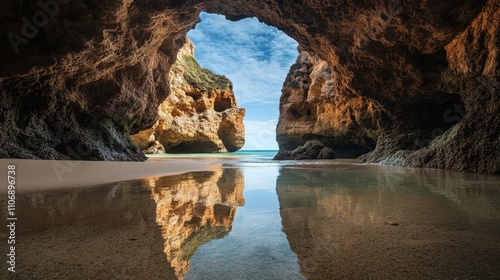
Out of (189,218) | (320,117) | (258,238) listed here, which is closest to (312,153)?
(320,117)

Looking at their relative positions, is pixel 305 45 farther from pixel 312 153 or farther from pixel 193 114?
pixel 193 114

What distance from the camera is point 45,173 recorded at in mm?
3834

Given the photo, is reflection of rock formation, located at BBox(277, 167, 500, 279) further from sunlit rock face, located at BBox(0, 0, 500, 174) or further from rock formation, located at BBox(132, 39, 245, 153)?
rock formation, located at BBox(132, 39, 245, 153)

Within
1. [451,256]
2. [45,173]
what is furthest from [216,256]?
[45,173]

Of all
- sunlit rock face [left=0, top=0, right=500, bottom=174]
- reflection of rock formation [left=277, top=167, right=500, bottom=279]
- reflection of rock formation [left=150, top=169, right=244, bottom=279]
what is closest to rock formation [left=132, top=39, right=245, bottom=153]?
sunlit rock face [left=0, top=0, right=500, bottom=174]

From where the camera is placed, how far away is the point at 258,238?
54.8 inches

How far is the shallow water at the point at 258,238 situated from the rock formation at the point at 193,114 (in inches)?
1001

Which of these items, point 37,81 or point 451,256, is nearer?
point 451,256

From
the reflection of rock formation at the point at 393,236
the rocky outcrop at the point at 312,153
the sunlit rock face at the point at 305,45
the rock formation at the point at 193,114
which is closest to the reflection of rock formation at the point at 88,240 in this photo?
the reflection of rock formation at the point at 393,236

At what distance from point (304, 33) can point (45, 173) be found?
25.2 feet

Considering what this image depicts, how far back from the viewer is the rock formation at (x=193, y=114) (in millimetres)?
28453

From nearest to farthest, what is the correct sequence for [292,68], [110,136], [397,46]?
1. [397,46]
2. [110,136]
3. [292,68]

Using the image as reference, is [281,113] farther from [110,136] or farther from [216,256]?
[216,256]

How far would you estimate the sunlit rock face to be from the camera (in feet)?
17.0
